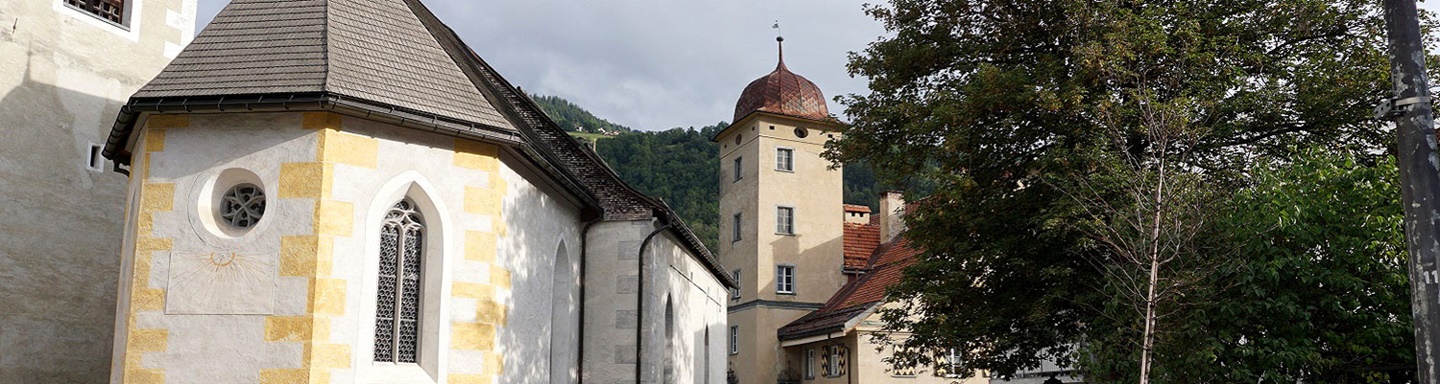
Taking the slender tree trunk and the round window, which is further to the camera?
the round window

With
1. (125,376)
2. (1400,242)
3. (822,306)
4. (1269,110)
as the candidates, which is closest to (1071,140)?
(1269,110)

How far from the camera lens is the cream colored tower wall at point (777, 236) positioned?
45188 mm

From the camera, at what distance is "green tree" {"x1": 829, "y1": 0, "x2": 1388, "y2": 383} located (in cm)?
1559

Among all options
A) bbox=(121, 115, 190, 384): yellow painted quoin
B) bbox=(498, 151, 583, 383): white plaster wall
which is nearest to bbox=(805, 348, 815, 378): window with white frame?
bbox=(498, 151, 583, 383): white plaster wall

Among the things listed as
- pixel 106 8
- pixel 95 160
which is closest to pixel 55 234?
pixel 95 160

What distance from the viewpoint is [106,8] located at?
709 inches

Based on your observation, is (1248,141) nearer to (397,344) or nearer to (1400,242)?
(1400,242)

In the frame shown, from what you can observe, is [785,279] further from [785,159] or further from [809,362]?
[785,159]

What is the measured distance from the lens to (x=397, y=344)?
1257 centimetres

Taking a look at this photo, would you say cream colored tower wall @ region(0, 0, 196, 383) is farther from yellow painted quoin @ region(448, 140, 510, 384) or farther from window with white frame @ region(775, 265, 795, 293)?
window with white frame @ region(775, 265, 795, 293)

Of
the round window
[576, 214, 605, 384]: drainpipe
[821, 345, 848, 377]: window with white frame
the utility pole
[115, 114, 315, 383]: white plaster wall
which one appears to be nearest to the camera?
the utility pole

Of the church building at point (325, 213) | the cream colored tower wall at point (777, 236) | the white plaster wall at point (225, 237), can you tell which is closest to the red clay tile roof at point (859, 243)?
the cream colored tower wall at point (777, 236)

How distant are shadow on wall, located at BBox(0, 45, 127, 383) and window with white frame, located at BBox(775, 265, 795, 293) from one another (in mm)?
30352

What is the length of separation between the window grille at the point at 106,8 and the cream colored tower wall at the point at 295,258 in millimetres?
5907
